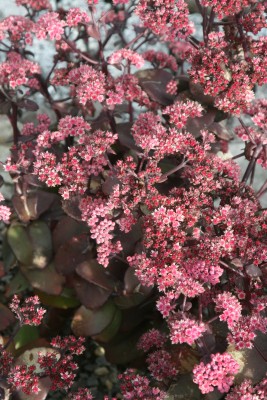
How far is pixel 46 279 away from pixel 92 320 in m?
0.17

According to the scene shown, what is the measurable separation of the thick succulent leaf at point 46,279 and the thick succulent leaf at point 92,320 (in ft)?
0.29

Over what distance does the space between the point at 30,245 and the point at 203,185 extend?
0.56 metres

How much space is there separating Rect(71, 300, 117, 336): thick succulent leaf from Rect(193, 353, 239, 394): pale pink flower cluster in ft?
1.52

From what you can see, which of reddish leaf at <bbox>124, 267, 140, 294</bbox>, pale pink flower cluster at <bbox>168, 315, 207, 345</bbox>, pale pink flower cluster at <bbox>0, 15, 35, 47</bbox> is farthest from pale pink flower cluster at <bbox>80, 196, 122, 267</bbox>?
pale pink flower cluster at <bbox>0, 15, 35, 47</bbox>

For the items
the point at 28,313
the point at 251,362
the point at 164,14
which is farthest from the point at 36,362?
the point at 164,14

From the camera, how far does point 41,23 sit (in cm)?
140

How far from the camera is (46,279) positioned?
1550 mm

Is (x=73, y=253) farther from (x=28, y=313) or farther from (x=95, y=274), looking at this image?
(x=28, y=313)

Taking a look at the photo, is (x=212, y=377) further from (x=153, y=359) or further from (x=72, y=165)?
(x=72, y=165)

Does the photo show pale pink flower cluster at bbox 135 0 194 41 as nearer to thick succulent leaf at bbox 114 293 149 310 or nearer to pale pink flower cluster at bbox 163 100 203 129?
pale pink flower cluster at bbox 163 100 203 129

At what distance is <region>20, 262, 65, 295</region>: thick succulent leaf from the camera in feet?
5.04

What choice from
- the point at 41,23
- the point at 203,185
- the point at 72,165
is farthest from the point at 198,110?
the point at 41,23

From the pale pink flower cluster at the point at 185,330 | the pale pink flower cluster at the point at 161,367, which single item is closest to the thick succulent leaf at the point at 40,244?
the pale pink flower cluster at the point at 161,367

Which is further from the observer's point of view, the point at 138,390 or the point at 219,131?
the point at 219,131
